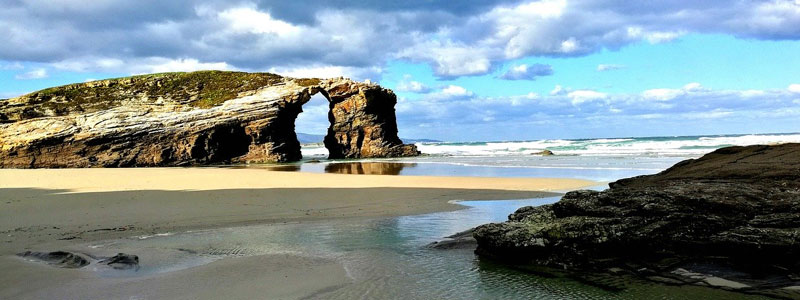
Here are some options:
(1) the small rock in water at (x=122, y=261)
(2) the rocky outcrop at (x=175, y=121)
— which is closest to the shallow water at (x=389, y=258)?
(1) the small rock in water at (x=122, y=261)

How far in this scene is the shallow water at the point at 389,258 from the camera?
475cm

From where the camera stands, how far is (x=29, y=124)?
34812 mm

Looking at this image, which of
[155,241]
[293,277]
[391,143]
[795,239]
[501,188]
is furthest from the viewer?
[391,143]

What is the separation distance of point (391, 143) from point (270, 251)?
3825cm

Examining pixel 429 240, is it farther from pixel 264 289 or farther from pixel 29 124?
pixel 29 124

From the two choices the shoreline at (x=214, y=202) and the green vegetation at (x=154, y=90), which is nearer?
the shoreline at (x=214, y=202)

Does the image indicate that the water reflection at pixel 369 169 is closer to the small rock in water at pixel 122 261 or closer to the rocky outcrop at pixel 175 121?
the rocky outcrop at pixel 175 121

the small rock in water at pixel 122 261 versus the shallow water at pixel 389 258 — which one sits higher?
the small rock in water at pixel 122 261

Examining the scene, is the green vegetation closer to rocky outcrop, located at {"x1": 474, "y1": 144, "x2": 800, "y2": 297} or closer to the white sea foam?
the white sea foam

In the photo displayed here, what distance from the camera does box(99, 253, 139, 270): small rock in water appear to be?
554 cm

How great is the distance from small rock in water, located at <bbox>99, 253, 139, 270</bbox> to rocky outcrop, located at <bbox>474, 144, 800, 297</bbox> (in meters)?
3.85

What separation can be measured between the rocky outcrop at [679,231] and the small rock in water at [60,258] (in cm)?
441

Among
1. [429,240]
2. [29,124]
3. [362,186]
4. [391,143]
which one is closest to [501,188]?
[362,186]

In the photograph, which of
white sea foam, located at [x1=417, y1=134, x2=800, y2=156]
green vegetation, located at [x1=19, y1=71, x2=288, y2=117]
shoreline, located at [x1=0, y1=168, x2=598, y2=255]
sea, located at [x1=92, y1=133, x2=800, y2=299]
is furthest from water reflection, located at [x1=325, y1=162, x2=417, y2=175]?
white sea foam, located at [x1=417, y1=134, x2=800, y2=156]
